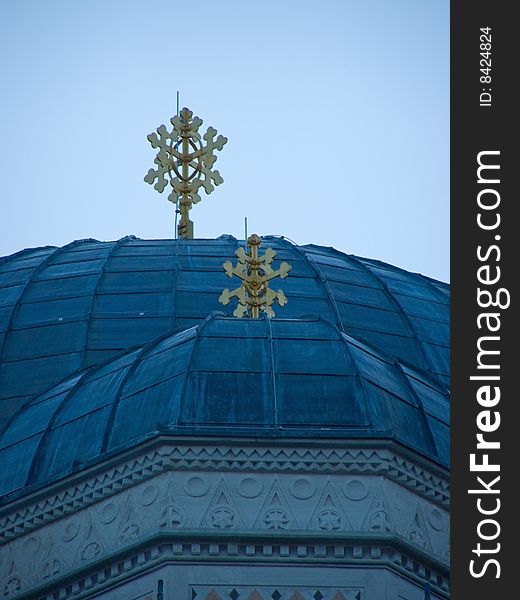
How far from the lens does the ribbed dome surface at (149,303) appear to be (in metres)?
41.9

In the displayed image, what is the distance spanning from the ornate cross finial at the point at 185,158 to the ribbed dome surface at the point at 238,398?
13884 millimetres

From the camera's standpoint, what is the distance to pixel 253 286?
35219mm

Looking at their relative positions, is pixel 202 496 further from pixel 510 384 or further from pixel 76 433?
pixel 510 384

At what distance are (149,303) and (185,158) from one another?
554cm

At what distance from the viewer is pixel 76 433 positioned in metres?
32.5

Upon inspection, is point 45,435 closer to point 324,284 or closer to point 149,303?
point 149,303

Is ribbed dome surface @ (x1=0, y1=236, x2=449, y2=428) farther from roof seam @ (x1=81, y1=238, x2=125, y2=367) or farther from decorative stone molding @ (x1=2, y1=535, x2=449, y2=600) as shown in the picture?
decorative stone molding @ (x1=2, y1=535, x2=449, y2=600)

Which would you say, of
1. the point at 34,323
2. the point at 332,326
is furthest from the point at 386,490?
the point at 34,323

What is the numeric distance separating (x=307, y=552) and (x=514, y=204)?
24.9 feet

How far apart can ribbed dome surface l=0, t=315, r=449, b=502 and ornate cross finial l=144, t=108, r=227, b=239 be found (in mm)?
13884

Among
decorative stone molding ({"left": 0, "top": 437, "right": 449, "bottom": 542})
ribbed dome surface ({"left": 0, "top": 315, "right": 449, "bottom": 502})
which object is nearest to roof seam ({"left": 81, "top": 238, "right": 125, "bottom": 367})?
ribbed dome surface ({"left": 0, "top": 315, "right": 449, "bottom": 502})

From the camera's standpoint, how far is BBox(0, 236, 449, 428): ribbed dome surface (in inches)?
1650

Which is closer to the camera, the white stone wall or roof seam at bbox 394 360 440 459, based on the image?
the white stone wall

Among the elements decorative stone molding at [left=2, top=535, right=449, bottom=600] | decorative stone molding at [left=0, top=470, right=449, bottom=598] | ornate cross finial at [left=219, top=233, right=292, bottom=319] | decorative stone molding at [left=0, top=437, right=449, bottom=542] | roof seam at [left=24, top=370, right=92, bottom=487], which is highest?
ornate cross finial at [left=219, top=233, right=292, bottom=319]
